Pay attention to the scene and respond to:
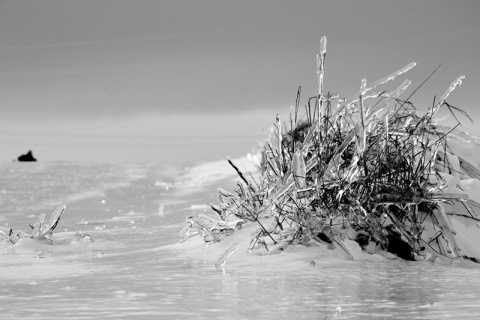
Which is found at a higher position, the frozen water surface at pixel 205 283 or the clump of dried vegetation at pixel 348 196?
the clump of dried vegetation at pixel 348 196

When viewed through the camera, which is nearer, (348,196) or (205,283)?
(205,283)

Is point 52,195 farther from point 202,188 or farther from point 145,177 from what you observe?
point 145,177

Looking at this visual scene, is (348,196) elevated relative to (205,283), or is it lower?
elevated

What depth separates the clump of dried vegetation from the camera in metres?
3.74

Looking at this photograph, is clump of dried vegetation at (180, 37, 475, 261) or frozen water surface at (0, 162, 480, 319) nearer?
frozen water surface at (0, 162, 480, 319)

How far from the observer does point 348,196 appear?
3.81 metres

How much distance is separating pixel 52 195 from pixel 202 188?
272 centimetres

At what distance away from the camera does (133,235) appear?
5340 millimetres

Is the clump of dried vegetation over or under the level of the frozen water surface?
over

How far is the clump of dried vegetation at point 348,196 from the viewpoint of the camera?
3.74 meters

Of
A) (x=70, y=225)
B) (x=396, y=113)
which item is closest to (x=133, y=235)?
(x=70, y=225)

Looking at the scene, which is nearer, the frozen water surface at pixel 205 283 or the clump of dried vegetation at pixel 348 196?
the frozen water surface at pixel 205 283

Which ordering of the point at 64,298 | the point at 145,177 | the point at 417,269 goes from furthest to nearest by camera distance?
1. the point at 145,177
2. the point at 417,269
3. the point at 64,298

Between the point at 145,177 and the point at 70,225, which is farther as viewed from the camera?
the point at 145,177
